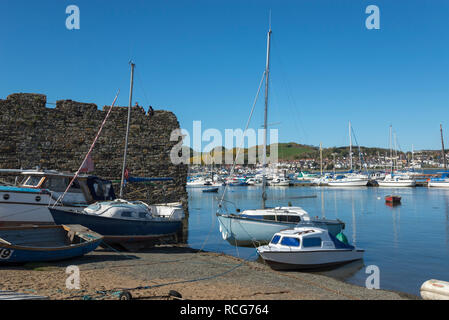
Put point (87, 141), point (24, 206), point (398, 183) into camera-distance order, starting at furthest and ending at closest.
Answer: point (398, 183)
point (87, 141)
point (24, 206)

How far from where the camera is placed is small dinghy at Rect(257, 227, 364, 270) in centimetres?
1368

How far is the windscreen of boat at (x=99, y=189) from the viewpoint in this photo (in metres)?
17.7

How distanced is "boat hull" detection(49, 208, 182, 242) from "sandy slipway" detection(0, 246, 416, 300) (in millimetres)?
975

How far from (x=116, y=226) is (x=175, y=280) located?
5714mm

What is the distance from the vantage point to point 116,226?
15234 millimetres

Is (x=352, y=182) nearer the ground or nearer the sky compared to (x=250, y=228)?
nearer the ground

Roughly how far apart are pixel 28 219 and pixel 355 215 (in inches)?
1102

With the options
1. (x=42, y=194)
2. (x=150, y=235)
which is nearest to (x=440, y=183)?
(x=150, y=235)

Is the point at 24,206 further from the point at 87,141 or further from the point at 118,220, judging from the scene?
the point at 87,141

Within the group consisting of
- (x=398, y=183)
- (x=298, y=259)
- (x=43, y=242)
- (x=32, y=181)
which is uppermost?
(x=32, y=181)

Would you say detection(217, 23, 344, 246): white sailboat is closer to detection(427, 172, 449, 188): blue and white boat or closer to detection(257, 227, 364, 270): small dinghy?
detection(257, 227, 364, 270): small dinghy

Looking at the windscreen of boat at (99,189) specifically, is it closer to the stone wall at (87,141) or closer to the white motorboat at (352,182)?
the stone wall at (87,141)

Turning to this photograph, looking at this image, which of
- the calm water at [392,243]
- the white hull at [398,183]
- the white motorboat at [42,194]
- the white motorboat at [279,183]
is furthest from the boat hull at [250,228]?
the white motorboat at [279,183]
